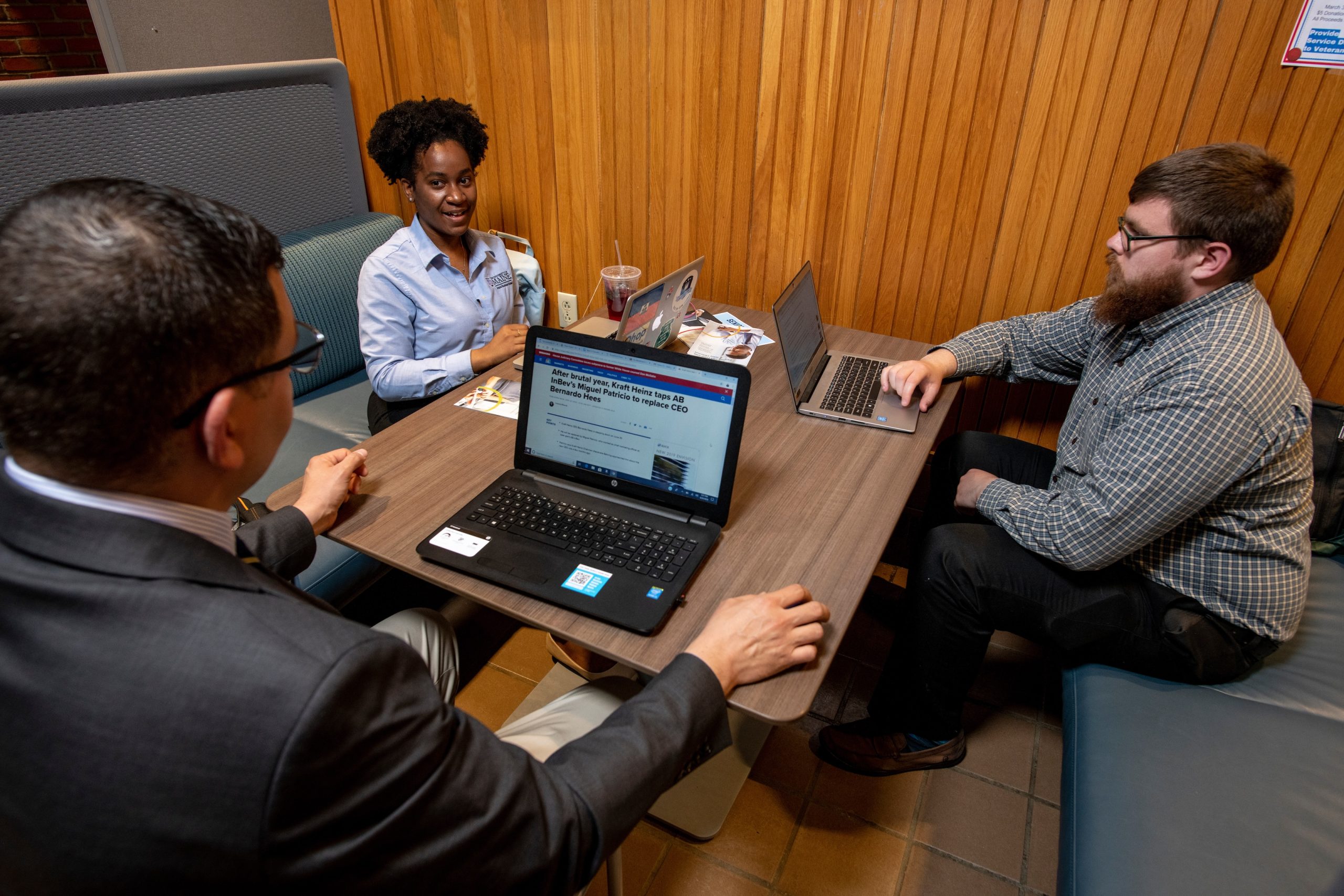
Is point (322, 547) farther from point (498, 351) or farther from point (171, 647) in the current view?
point (171, 647)

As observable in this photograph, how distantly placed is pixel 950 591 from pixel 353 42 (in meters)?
2.77

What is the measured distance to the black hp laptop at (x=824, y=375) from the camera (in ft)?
5.75

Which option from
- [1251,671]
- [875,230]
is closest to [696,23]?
[875,230]

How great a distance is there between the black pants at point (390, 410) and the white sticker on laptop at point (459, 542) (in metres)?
0.91

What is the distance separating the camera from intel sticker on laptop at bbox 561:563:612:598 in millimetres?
1201

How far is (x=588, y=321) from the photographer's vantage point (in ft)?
7.29

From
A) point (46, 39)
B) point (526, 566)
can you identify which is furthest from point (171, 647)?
point (46, 39)

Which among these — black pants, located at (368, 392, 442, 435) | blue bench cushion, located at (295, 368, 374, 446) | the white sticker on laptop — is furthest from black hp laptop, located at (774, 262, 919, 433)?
blue bench cushion, located at (295, 368, 374, 446)

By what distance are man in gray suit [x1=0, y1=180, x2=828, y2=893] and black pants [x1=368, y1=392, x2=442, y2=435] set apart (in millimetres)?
1369

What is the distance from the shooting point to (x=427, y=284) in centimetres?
211

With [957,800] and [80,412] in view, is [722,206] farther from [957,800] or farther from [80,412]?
[80,412]

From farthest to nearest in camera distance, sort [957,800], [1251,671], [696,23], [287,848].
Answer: [696,23] → [957,800] → [1251,671] → [287,848]

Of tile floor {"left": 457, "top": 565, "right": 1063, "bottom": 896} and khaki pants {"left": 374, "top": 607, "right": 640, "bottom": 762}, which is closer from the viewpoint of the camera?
khaki pants {"left": 374, "top": 607, "right": 640, "bottom": 762}

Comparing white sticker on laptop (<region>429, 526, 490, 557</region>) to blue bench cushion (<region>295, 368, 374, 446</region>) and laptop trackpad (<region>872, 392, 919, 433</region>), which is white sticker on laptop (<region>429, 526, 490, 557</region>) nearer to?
laptop trackpad (<region>872, 392, 919, 433</region>)
